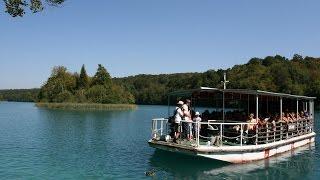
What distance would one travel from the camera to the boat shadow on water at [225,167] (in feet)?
61.0

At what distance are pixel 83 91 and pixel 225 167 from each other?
98029 mm

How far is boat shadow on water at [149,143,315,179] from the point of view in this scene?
61.0 feet

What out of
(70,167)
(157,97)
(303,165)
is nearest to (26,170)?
(70,167)

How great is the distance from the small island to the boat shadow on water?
272ft

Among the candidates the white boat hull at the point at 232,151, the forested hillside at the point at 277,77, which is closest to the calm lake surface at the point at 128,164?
the white boat hull at the point at 232,151

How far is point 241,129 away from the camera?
19.7 m

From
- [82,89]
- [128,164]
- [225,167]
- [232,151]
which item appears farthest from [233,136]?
[82,89]

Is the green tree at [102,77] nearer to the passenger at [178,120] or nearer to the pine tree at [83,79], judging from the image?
the pine tree at [83,79]

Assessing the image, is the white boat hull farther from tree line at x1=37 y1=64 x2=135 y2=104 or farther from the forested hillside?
tree line at x1=37 y1=64 x2=135 y2=104

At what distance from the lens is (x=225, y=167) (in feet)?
64.4

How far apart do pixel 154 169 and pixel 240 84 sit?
95.7m

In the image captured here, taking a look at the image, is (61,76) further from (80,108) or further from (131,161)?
(131,161)

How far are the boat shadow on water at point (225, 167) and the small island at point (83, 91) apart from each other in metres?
83.0

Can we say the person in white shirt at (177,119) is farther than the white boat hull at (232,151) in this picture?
Yes
